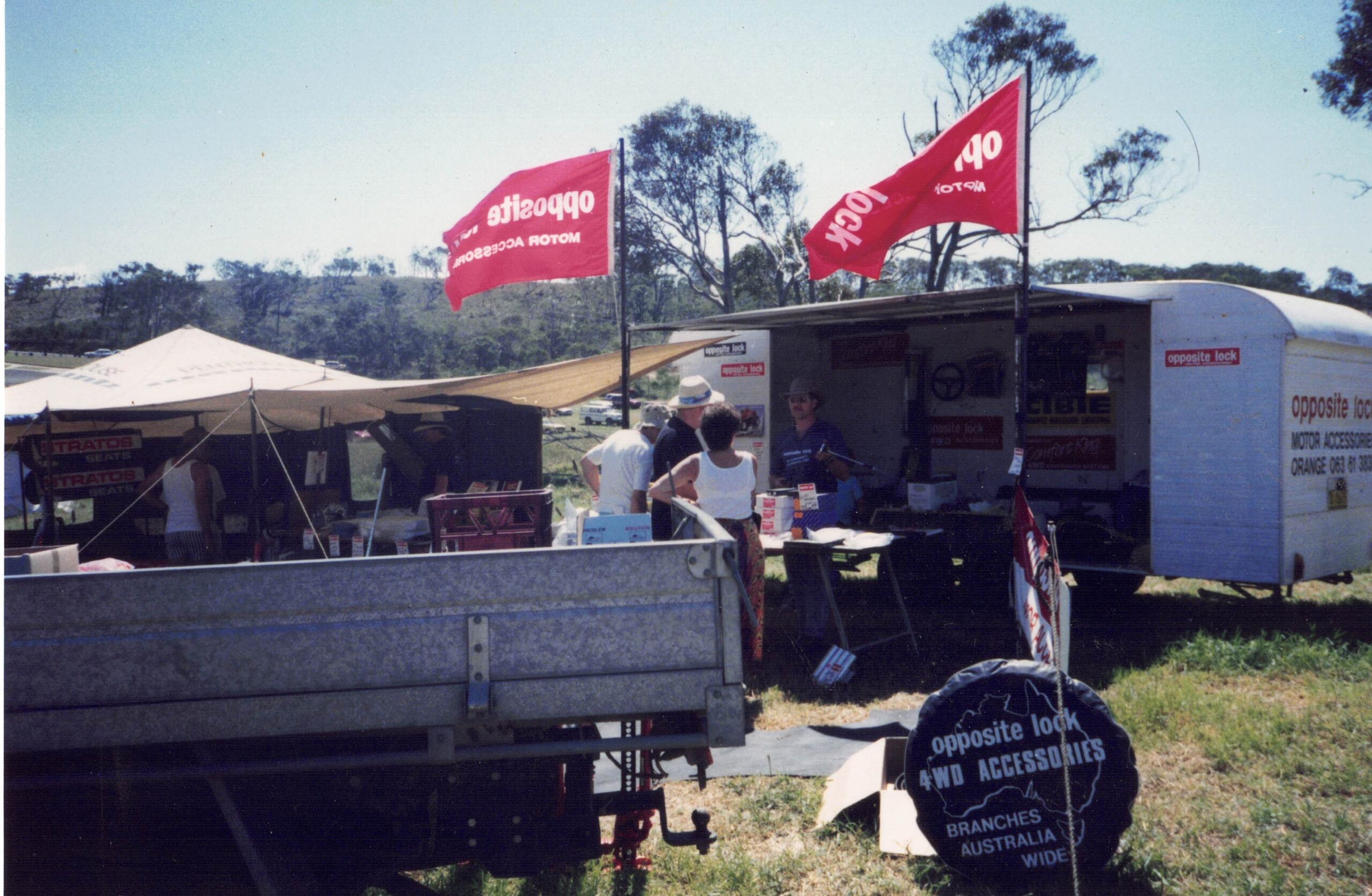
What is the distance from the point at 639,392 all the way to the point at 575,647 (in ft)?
114

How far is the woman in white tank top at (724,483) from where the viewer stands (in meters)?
4.90

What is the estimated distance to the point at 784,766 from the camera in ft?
15.1

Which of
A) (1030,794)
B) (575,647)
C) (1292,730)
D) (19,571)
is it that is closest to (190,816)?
(19,571)

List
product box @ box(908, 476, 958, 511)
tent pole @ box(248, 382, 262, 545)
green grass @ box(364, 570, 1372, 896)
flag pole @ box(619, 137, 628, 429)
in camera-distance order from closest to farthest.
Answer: green grass @ box(364, 570, 1372, 896) < tent pole @ box(248, 382, 262, 545) < flag pole @ box(619, 137, 628, 429) < product box @ box(908, 476, 958, 511)

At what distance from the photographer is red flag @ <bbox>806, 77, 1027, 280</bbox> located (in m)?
5.72

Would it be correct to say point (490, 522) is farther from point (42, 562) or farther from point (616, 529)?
point (42, 562)

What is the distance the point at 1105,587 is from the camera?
7.82 metres

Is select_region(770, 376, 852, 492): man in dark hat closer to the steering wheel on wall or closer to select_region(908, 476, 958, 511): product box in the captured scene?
select_region(908, 476, 958, 511): product box

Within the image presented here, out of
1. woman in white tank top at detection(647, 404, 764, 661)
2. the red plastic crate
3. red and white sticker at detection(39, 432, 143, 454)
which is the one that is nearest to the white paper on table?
woman in white tank top at detection(647, 404, 764, 661)

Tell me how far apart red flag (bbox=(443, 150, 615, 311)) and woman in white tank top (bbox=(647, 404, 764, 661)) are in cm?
252

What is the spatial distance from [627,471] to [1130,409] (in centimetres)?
511

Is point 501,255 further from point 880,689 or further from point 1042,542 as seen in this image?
point 1042,542

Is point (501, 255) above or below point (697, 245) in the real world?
below

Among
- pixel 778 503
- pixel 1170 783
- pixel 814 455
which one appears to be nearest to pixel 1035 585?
pixel 1170 783
